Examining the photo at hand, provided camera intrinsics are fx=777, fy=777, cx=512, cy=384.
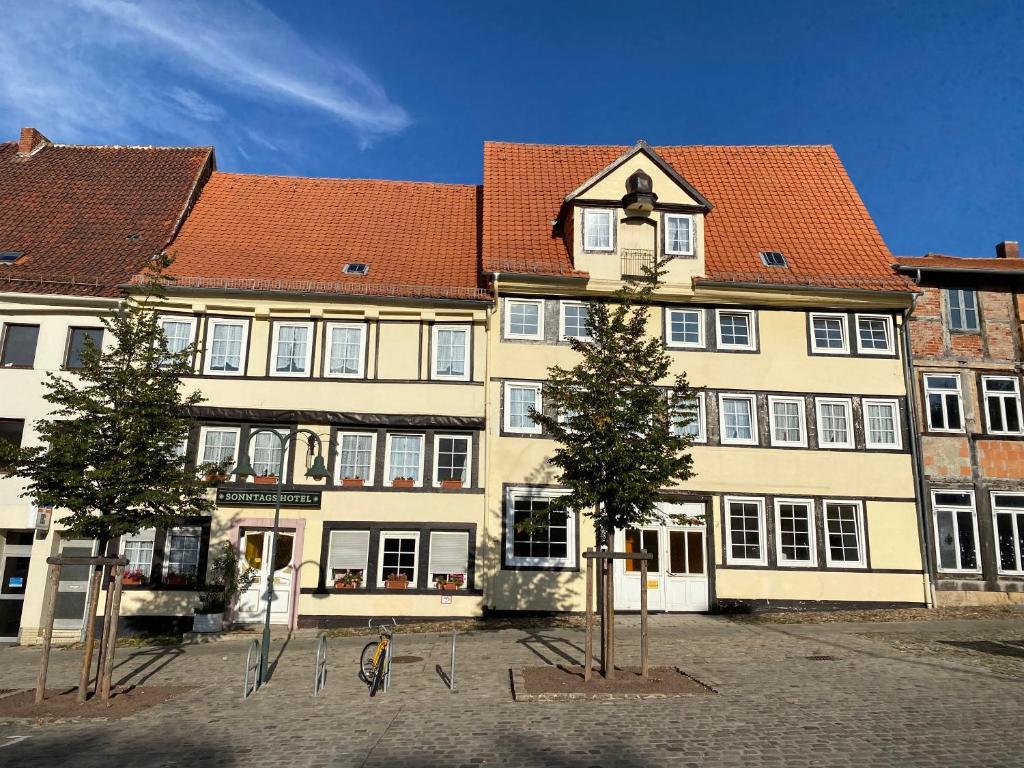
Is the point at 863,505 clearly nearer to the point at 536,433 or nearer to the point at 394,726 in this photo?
the point at 536,433

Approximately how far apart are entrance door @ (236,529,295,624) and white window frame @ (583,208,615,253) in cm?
1070

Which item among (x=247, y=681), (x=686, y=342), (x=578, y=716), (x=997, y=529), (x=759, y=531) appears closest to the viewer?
(x=578, y=716)

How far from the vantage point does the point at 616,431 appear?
12195mm

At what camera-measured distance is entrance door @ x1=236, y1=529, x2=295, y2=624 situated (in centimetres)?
1873

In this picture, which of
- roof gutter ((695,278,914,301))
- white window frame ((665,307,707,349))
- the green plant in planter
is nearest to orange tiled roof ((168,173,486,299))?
white window frame ((665,307,707,349))

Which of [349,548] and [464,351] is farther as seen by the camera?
[464,351]

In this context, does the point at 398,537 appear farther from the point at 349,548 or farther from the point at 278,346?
the point at 278,346

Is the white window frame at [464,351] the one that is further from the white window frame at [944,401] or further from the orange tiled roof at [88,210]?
the white window frame at [944,401]

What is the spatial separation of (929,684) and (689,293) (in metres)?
11.4

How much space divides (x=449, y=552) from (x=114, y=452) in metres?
8.88

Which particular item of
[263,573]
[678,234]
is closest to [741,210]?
[678,234]

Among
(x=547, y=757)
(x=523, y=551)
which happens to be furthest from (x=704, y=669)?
(x=523, y=551)

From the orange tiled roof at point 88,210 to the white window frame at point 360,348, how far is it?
538cm

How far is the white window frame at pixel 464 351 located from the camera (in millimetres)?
20031
